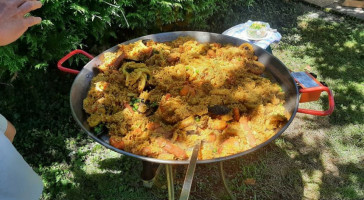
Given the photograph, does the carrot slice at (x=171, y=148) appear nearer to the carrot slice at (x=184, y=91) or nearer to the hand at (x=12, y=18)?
the carrot slice at (x=184, y=91)

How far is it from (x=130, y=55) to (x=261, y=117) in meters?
1.52

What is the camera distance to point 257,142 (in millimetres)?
2352

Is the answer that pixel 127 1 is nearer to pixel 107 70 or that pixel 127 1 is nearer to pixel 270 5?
pixel 107 70

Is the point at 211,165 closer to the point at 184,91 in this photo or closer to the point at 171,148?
the point at 184,91

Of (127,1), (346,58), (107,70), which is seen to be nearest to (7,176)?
(107,70)

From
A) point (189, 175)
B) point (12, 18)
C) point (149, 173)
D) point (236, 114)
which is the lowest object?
point (149, 173)

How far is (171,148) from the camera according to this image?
7.41ft

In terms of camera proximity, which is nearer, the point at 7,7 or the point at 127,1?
the point at 7,7

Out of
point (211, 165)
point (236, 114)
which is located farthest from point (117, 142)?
point (211, 165)

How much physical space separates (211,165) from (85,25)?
2.65m

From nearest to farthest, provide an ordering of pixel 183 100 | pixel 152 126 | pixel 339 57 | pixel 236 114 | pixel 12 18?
pixel 12 18 < pixel 152 126 < pixel 236 114 < pixel 183 100 < pixel 339 57

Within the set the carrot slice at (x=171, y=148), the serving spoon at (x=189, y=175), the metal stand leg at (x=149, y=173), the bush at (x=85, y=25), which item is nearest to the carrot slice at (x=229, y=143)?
the serving spoon at (x=189, y=175)

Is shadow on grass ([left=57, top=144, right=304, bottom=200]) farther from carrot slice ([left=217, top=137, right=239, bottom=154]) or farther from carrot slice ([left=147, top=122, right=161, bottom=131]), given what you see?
carrot slice ([left=217, top=137, right=239, bottom=154])

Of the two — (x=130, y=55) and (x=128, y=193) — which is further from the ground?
(x=130, y=55)
